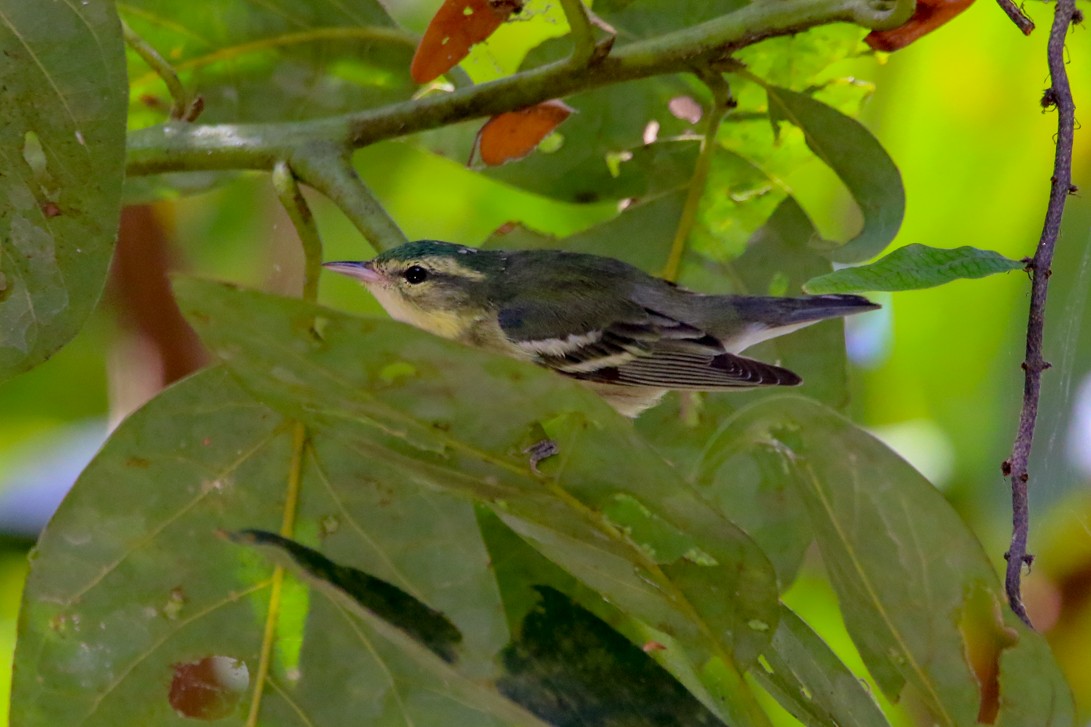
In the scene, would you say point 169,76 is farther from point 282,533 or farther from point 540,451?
point 540,451

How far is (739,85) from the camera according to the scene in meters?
2.59

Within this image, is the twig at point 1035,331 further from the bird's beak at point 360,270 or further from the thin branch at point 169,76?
the bird's beak at point 360,270

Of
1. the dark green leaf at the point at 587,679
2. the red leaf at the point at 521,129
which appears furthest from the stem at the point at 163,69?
the dark green leaf at the point at 587,679

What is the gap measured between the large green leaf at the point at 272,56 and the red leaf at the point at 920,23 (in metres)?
1.03

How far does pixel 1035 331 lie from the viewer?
1647 millimetres

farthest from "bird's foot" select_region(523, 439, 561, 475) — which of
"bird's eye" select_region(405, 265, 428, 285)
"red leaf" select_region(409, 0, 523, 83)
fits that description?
"bird's eye" select_region(405, 265, 428, 285)

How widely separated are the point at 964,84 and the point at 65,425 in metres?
2.88

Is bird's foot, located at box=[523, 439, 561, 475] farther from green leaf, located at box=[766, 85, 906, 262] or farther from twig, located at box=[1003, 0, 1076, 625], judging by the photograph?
green leaf, located at box=[766, 85, 906, 262]

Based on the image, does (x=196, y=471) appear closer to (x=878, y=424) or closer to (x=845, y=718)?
(x=845, y=718)

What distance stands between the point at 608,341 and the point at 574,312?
0.41 ft

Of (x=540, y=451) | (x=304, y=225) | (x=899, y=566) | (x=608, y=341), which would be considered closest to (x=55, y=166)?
(x=304, y=225)

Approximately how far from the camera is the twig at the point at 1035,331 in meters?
1.57

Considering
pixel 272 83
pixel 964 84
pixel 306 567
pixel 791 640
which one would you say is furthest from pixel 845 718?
pixel 964 84

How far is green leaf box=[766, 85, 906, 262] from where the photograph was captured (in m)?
2.10
